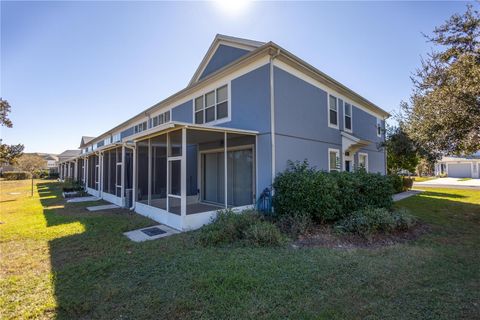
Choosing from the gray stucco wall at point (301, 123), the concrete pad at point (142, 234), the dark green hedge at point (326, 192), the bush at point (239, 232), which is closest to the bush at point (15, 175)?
the concrete pad at point (142, 234)

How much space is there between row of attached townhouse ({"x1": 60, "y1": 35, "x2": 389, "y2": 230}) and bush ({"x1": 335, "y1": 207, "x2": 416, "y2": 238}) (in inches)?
108

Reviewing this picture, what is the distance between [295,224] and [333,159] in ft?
18.9

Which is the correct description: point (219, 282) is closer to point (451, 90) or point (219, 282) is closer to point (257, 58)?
point (257, 58)

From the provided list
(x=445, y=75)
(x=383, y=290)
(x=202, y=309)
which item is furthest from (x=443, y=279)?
(x=445, y=75)

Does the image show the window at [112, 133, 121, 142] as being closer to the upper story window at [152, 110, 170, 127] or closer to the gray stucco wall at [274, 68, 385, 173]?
the upper story window at [152, 110, 170, 127]

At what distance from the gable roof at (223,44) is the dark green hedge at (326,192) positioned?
4938 millimetres

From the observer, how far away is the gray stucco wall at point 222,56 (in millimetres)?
9859

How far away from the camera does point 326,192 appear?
7051 mm

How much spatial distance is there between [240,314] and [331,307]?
1.22 metres

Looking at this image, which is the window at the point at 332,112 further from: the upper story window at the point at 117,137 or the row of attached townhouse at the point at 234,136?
the upper story window at the point at 117,137

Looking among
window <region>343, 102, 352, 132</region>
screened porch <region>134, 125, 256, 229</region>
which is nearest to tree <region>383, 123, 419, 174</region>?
window <region>343, 102, 352, 132</region>

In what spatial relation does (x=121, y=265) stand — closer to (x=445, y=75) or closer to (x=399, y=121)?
(x=445, y=75)

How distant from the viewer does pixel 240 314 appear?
295 cm

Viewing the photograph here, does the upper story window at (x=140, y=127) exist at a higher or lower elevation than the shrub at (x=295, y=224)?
higher
